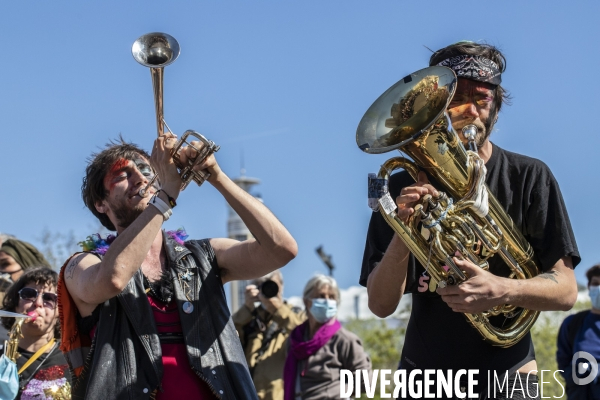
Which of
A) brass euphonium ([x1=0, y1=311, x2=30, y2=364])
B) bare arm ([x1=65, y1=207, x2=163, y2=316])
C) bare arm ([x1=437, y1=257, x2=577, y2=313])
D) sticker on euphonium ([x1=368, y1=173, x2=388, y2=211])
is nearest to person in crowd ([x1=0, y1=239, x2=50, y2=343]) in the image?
brass euphonium ([x1=0, y1=311, x2=30, y2=364])

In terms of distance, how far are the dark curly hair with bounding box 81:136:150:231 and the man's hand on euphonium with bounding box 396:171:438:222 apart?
4.78 ft

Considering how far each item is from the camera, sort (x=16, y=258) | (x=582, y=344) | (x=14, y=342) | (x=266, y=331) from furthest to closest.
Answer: (x=266, y=331), (x=16, y=258), (x=582, y=344), (x=14, y=342)

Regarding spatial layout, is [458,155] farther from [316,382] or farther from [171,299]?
[316,382]

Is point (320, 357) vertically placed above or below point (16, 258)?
below

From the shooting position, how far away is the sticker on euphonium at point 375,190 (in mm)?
3873

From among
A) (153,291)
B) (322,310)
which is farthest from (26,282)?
(322,310)

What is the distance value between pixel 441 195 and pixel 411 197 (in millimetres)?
131

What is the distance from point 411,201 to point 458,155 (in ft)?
1.03

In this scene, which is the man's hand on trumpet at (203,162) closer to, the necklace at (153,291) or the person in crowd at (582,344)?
the necklace at (153,291)

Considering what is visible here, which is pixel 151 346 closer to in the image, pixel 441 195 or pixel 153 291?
pixel 153 291

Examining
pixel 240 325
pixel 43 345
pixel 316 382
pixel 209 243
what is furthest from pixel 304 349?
pixel 209 243

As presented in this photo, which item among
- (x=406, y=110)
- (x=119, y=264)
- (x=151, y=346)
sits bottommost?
(x=151, y=346)

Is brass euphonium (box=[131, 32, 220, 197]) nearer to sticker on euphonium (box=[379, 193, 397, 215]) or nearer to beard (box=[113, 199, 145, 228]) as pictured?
beard (box=[113, 199, 145, 228])

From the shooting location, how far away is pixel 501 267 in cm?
412
